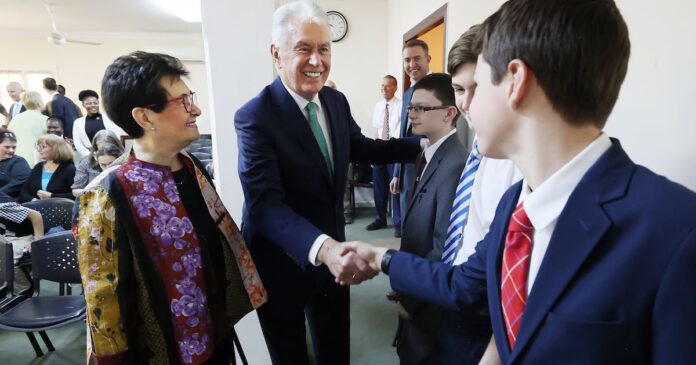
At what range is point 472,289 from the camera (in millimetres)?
868

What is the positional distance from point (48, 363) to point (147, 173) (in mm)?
2133

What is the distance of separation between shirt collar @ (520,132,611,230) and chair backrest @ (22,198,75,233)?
11.6ft

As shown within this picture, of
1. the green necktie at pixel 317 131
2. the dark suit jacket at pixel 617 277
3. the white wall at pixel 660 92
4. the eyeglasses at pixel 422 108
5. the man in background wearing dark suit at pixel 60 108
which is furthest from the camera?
the man in background wearing dark suit at pixel 60 108

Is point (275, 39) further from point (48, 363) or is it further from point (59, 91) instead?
point (59, 91)

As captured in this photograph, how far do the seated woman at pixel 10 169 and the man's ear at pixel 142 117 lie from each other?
382 centimetres

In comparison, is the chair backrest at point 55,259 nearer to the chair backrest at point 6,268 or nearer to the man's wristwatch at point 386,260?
the chair backrest at point 6,268

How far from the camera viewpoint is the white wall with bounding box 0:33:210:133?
8.63 metres

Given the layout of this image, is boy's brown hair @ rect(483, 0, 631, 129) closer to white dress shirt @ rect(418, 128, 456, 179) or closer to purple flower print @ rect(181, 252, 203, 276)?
white dress shirt @ rect(418, 128, 456, 179)

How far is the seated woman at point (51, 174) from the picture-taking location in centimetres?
373

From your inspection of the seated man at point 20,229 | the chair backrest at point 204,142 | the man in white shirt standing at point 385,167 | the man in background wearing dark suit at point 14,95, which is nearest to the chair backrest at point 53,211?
the seated man at point 20,229

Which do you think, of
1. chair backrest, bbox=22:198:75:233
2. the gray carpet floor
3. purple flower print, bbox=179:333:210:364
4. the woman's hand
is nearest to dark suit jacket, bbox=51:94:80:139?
the woman's hand

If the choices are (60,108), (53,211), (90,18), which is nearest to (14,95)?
(60,108)

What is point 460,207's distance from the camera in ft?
3.93

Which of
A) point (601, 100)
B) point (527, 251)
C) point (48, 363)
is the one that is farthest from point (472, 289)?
point (48, 363)
